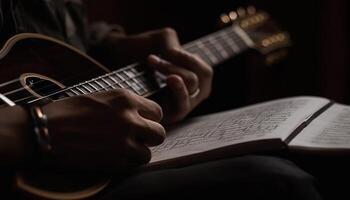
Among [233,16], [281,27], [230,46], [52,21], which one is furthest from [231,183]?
[281,27]

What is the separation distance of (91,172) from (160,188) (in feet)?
0.26

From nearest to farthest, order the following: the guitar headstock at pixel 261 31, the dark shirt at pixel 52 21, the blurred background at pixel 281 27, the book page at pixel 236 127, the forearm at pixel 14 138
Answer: the forearm at pixel 14 138
the book page at pixel 236 127
the dark shirt at pixel 52 21
the guitar headstock at pixel 261 31
the blurred background at pixel 281 27

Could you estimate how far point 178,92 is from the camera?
2.59 ft

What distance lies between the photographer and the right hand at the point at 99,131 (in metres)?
0.49

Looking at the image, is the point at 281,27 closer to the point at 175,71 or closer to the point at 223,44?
the point at 223,44

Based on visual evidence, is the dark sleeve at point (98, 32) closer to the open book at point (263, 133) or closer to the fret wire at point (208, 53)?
the fret wire at point (208, 53)

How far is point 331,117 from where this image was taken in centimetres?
69

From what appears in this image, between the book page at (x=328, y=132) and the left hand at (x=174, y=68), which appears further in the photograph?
the left hand at (x=174, y=68)

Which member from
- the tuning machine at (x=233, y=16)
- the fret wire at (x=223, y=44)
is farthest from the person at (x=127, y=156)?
the tuning machine at (x=233, y=16)

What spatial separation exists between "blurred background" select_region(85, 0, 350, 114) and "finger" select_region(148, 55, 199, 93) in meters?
0.50

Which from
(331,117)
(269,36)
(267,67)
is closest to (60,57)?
(331,117)

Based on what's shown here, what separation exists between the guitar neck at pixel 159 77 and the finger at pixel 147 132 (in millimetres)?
114

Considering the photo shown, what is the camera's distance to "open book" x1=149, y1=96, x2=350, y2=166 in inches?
21.0

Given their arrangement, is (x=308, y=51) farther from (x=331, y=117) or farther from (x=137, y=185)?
(x=137, y=185)
